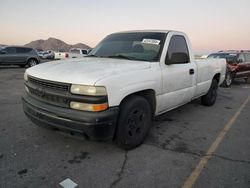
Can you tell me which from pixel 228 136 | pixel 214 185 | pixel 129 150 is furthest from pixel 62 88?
pixel 228 136

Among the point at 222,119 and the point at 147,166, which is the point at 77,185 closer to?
the point at 147,166

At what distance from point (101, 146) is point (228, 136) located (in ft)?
7.90

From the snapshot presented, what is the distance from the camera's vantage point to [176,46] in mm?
4328

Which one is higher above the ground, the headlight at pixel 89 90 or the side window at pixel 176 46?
the side window at pixel 176 46

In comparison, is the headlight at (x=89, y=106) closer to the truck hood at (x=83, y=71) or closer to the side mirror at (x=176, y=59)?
the truck hood at (x=83, y=71)

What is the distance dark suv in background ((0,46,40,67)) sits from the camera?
15.1 meters

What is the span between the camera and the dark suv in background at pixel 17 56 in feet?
49.7

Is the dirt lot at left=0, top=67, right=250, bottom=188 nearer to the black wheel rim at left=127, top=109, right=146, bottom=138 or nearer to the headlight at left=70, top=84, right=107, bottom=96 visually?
the black wheel rim at left=127, top=109, right=146, bottom=138

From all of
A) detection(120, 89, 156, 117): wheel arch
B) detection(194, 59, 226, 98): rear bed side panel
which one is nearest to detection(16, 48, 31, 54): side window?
detection(194, 59, 226, 98): rear bed side panel

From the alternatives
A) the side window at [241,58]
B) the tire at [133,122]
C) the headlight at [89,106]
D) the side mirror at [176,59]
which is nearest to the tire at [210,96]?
the side mirror at [176,59]

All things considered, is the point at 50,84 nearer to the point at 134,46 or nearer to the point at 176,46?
the point at 134,46

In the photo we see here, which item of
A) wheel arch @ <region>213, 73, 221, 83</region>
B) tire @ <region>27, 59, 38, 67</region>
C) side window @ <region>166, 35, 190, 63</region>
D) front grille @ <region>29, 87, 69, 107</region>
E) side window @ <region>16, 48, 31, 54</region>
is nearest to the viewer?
front grille @ <region>29, 87, 69, 107</region>

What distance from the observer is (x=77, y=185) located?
2506mm

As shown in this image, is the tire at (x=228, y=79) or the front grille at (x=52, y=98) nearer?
the front grille at (x=52, y=98)
